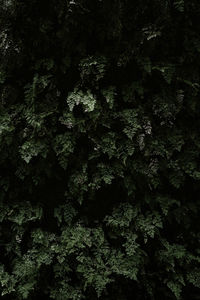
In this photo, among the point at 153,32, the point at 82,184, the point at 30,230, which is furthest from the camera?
the point at 30,230

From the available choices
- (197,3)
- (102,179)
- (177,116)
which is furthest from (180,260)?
(197,3)

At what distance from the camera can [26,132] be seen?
4023 millimetres

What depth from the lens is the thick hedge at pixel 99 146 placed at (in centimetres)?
390

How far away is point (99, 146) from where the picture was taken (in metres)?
3.98

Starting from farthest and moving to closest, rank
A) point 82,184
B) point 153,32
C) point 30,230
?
1. point 30,230
2. point 82,184
3. point 153,32

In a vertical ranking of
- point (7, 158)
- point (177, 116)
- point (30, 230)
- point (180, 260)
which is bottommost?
point (180, 260)

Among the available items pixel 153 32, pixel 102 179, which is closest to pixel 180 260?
pixel 102 179

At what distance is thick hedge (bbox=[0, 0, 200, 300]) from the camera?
3904mm

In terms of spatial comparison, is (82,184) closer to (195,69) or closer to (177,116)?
(177,116)

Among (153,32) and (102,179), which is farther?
(102,179)

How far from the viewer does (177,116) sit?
4.22 metres

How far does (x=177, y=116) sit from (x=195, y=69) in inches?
20.3

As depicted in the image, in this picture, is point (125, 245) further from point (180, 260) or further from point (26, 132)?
point (26, 132)

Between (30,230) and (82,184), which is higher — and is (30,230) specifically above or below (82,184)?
below
